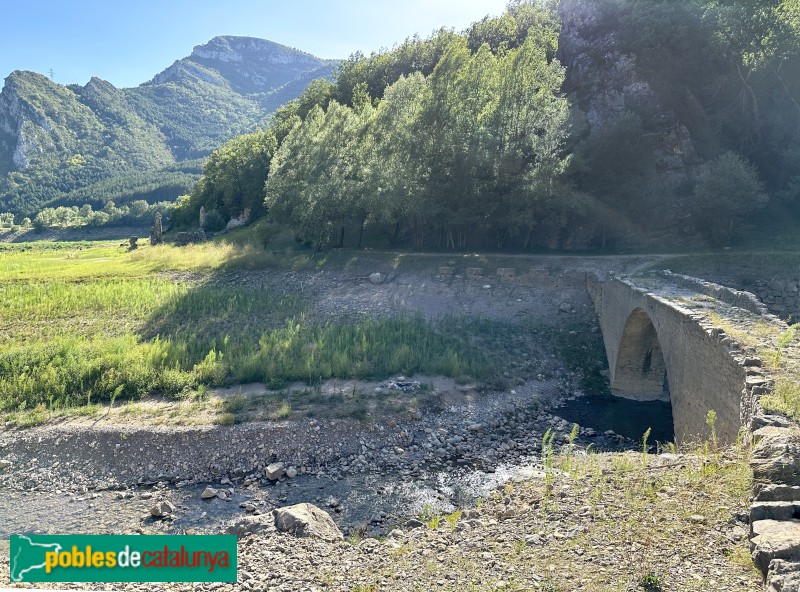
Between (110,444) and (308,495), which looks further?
(110,444)

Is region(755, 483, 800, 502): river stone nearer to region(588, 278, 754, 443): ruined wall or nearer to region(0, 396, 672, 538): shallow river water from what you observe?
region(588, 278, 754, 443): ruined wall

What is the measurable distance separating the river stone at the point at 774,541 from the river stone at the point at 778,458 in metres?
0.78

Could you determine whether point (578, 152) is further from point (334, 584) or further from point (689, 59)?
point (334, 584)

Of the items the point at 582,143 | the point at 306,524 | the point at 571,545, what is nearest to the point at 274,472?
the point at 306,524

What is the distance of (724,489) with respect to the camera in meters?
8.32

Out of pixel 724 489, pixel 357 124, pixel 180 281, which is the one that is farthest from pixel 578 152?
pixel 724 489

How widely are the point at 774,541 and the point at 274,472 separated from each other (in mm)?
12631

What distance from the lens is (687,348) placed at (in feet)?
47.0

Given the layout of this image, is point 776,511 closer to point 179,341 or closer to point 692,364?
point 692,364

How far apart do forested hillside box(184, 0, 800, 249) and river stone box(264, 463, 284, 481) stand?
71.5ft

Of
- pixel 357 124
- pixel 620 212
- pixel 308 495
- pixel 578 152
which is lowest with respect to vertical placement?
pixel 308 495

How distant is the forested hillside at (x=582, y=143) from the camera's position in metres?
32.4

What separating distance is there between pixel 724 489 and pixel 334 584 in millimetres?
6436

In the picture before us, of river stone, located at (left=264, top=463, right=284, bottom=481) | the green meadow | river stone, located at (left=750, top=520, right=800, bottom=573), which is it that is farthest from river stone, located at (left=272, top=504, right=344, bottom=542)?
the green meadow
